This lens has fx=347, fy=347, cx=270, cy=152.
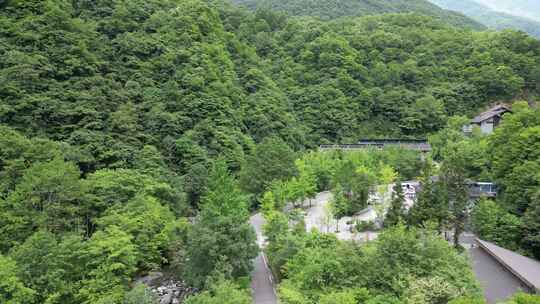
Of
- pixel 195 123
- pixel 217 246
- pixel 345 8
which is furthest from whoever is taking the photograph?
pixel 345 8

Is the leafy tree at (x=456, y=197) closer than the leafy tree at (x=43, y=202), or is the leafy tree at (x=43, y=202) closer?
the leafy tree at (x=43, y=202)

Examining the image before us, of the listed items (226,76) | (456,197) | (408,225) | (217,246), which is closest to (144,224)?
(217,246)

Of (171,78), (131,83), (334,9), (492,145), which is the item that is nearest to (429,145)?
(492,145)

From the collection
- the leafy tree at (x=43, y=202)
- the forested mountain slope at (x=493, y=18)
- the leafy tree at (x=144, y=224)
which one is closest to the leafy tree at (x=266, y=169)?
the leafy tree at (x=144, y=224)

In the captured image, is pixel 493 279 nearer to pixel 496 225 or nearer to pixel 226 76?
pixel 496 225

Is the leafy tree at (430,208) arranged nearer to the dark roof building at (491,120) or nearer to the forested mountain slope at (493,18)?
the dark roof building at (491,120)

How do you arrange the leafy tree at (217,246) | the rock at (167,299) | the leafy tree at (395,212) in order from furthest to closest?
the leafy tree at (395,212), the rock at (167,299), the leafy tree at (217,246)

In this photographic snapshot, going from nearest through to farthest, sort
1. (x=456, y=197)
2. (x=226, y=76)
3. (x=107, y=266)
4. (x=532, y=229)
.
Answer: (x=107, y=266), (x=532, y=229), (x=456, y=197), (x=226, y=76)
